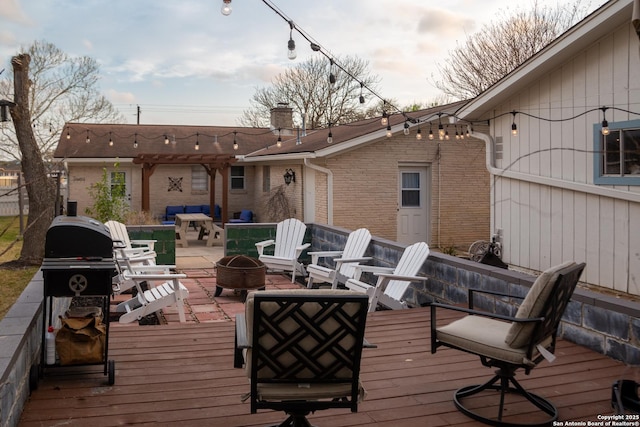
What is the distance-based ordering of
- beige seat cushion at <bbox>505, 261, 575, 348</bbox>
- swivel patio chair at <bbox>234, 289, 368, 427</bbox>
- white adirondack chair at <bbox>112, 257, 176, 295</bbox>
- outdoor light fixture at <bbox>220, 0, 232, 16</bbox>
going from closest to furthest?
swivel patio chair at <bbox>234, 289, 368, 427</bbox>
beige seat cushion at <bbox>505, 261, 575, 348</bbox>
outdoor light fixture at <bbox>220, 0, 232, 16</bbox>
white adirondack chair at <bbox>112, 257, 176, 295</bbox>

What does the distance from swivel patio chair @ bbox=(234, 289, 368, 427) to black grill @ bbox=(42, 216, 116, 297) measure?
163 cm

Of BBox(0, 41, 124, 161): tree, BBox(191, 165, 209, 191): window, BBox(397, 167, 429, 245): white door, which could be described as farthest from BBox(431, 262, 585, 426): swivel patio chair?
BBox(0, 41, 124, 161): tree

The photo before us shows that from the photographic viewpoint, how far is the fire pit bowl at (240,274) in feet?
26.3

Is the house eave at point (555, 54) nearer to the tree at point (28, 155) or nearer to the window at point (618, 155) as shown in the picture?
the window at point (618, 155)

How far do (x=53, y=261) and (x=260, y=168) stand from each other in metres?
16.6

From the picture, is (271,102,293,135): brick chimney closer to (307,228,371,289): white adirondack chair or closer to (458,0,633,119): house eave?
(458,0,633,119): house eave

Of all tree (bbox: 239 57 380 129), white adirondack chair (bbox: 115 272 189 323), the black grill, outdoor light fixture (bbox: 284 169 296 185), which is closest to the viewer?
the black grill

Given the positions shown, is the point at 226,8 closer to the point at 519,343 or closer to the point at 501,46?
the point at 519,343

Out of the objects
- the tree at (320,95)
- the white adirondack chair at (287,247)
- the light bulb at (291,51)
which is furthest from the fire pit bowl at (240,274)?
the tree at (320,95)

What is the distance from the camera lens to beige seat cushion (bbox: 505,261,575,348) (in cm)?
337

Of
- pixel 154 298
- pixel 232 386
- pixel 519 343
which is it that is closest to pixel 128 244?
pixel 154 298

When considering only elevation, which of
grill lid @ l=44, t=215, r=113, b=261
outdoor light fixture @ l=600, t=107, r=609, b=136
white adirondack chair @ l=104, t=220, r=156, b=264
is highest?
outdoor light fixture @ l=600, t=107, r=609, b=136

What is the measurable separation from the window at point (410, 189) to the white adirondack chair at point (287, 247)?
13.9 ft

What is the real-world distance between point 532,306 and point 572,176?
16.3ft
